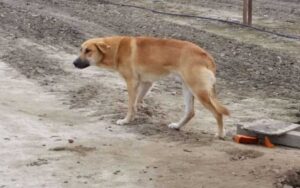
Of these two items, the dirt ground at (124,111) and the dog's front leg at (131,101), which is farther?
the dog's front leg at (131,101)

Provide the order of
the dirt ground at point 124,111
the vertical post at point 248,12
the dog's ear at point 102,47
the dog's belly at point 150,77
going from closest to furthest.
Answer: the dirt ground at point 124,111
the dog's belly at point 150,77
the dog's ear at point 102,47
the vertical post at point 248,12

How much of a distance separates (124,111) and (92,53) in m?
0.96

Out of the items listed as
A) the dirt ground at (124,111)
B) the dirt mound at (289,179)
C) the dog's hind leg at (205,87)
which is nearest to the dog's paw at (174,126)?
the dirt ground at (124,111)

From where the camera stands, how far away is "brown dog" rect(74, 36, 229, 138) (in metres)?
8.41

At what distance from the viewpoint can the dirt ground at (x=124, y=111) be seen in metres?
7.14

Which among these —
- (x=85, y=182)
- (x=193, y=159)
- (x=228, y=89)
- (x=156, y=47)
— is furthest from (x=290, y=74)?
(x=85, y=182)

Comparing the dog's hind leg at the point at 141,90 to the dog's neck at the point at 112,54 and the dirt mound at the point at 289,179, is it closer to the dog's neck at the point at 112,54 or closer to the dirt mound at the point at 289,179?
the dog's neck at the point at 112,54

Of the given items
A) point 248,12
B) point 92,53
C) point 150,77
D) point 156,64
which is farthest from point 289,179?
point 248,12

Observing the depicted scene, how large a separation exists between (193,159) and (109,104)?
8.66ft

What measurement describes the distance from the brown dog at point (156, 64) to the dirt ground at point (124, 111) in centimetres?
34

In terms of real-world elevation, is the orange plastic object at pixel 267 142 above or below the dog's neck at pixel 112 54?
below

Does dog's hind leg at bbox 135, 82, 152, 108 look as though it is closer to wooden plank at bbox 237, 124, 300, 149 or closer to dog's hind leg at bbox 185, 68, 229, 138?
dog's hind leg at bbox 185, 68, 229, 138

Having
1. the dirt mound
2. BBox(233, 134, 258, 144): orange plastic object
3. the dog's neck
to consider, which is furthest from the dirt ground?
the dog's neck

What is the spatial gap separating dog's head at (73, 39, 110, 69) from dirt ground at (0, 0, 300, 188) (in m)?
0.72
